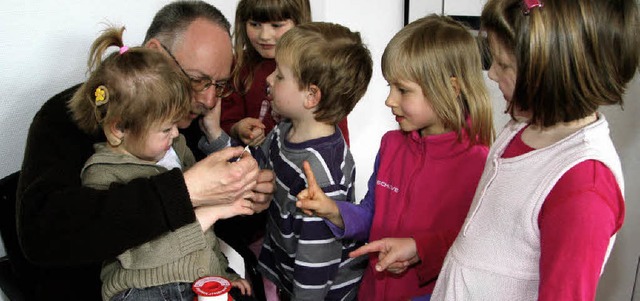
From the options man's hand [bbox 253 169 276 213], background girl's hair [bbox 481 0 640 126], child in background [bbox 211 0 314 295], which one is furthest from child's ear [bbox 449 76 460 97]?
child in background [bbox 211 0 314 295]

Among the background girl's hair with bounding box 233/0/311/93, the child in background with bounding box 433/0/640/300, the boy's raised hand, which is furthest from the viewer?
the background girl's hair with bounding box 233/0/311/93

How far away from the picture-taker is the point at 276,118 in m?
1.87

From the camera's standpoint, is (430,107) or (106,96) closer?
(106,96)

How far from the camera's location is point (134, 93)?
3.97 feet

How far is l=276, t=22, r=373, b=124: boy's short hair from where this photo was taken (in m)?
1.48

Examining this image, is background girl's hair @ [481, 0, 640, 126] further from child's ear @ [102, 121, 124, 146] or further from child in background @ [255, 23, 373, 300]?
child's ear @ [102, 121, 124, 146]

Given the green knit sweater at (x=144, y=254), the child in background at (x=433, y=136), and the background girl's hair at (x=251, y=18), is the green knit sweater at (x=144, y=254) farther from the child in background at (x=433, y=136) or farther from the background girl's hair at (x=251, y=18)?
the background girl's hair at (x=251, y=18)

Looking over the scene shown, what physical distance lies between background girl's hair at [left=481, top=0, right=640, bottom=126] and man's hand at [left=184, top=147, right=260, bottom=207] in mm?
633

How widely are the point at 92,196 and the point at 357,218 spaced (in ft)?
2.03

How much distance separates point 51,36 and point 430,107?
3.50ft

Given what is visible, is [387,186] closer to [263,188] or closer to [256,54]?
[263,188]

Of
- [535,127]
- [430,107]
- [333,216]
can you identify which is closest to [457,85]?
[430,107]

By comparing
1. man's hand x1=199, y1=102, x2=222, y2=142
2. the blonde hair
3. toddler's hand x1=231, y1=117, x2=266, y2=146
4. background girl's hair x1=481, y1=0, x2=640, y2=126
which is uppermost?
background girl's hair x1=481, y1=0, x2=640, y2=126

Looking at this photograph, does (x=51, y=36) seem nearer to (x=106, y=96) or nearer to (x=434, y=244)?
(x=106, y=96)
